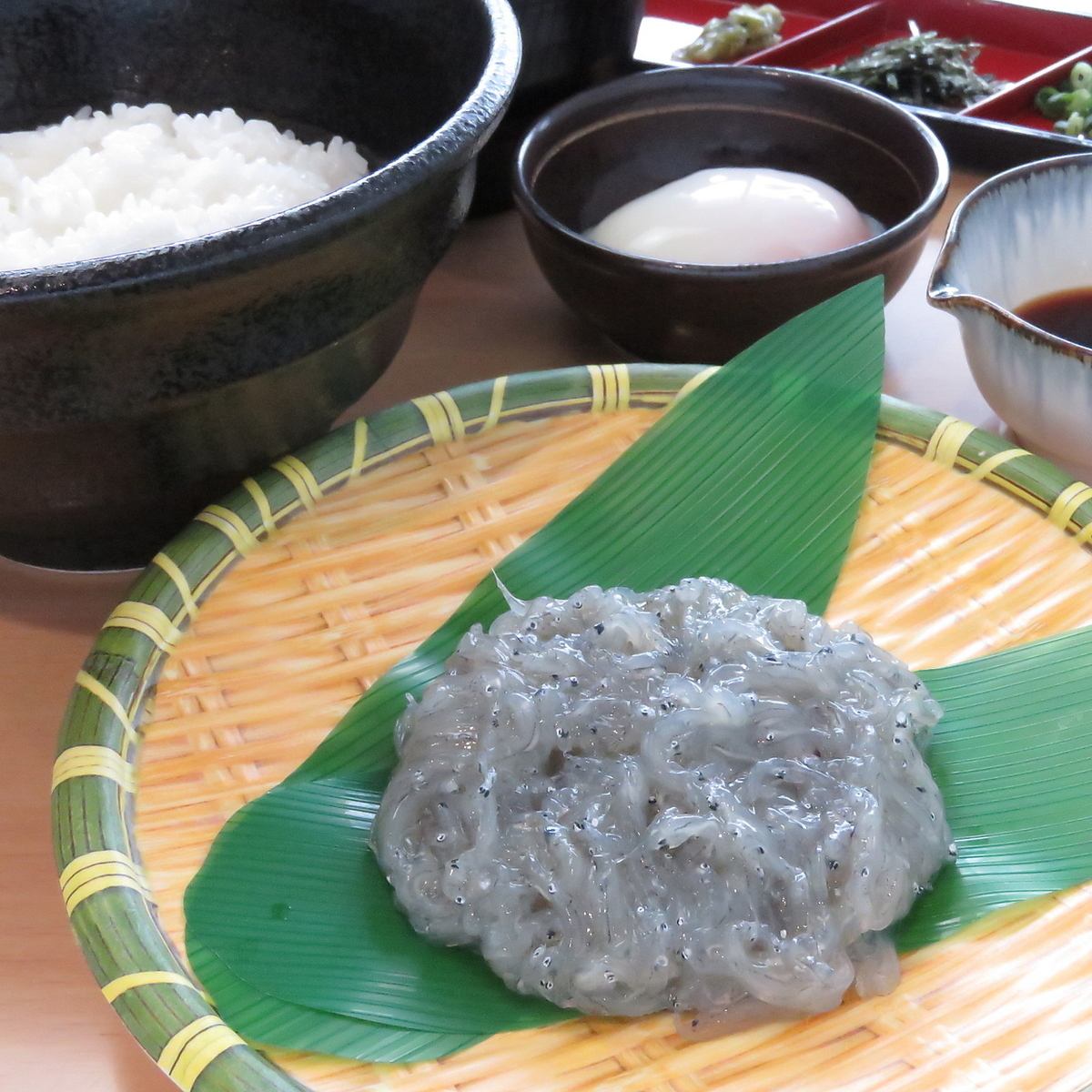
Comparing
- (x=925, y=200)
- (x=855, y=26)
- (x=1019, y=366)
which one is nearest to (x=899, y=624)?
(x=1019, y=366)

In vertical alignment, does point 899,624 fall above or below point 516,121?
below

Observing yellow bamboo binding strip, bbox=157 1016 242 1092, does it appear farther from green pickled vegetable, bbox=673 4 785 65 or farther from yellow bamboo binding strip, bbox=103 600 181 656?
green pickled vegetable, bbox=673 4 785 65

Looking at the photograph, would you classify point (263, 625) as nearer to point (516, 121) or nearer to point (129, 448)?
point (129, 448)

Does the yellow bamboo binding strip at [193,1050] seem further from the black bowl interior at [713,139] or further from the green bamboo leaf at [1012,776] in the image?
the black bowl interior at [713,139]

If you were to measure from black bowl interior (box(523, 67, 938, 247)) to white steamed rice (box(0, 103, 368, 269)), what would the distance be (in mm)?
417

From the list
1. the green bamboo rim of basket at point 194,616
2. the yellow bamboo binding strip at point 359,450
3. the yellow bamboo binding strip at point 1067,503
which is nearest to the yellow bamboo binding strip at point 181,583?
the green bamboo rim of basket at point 194,616

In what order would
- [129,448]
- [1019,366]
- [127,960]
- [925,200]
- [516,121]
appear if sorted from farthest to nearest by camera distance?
[516,121]
[925,200]
[1019,366]
[129,448]
[127,960]

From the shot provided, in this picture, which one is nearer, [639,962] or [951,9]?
[639,962]

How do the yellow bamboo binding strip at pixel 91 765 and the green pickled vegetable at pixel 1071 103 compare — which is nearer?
the yellow bamboo binding strip at pixel 91 765

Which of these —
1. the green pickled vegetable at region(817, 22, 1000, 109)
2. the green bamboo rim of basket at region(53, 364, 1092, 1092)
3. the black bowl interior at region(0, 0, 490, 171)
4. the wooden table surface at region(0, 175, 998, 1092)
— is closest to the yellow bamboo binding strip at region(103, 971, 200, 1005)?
the green bamboo rim of basket at region(53, 364, 1092, 1092)

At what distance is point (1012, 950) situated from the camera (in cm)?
105

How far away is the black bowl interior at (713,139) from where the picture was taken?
Result: 1.92m

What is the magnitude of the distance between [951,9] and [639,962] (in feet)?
8.98

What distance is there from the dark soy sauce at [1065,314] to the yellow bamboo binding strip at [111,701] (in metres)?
1.30
